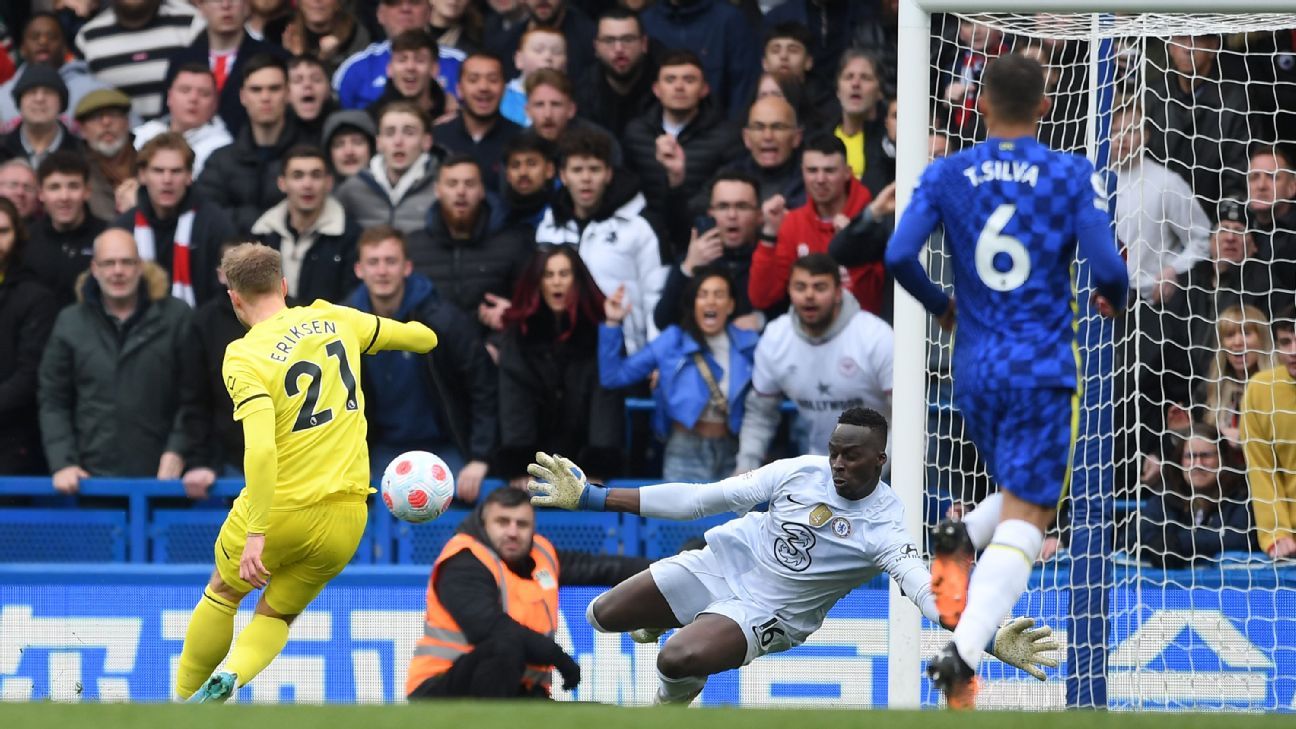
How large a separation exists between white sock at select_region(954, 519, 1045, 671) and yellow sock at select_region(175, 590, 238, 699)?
2886mm

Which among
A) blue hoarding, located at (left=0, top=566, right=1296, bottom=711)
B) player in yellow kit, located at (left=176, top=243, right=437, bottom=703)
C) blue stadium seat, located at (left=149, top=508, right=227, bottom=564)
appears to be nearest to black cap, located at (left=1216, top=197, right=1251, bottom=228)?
blue hoarding, located at (left=0, top=566, right=1296, bottom=711)

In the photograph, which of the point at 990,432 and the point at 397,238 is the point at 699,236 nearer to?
the point at 397,238

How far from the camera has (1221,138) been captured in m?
9.14

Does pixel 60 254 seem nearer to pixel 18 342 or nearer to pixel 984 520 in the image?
pixel 18 342

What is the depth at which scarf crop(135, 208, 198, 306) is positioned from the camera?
10.1m

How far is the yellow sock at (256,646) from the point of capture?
6953 mm

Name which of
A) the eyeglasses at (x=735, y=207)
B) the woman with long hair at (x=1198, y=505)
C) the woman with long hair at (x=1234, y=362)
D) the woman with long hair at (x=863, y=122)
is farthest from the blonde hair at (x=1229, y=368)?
the eyeglasses at (x=735, y=207)

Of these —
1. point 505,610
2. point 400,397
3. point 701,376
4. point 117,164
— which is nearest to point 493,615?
point 505,610

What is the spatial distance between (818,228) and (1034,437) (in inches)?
150

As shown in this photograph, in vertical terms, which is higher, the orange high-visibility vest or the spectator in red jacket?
the spectator in red jacket

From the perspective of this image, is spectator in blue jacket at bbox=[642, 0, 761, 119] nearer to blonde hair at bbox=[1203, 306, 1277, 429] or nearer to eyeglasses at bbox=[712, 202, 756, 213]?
eyeglasses at bbox=[712, 202, 756, 213]

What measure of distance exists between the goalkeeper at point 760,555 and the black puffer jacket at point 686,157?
9.31 ft

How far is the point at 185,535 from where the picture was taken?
378 inches

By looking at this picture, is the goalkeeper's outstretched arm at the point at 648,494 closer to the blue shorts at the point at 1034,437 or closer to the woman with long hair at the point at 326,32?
the blue shorts at the point at 1034,437
